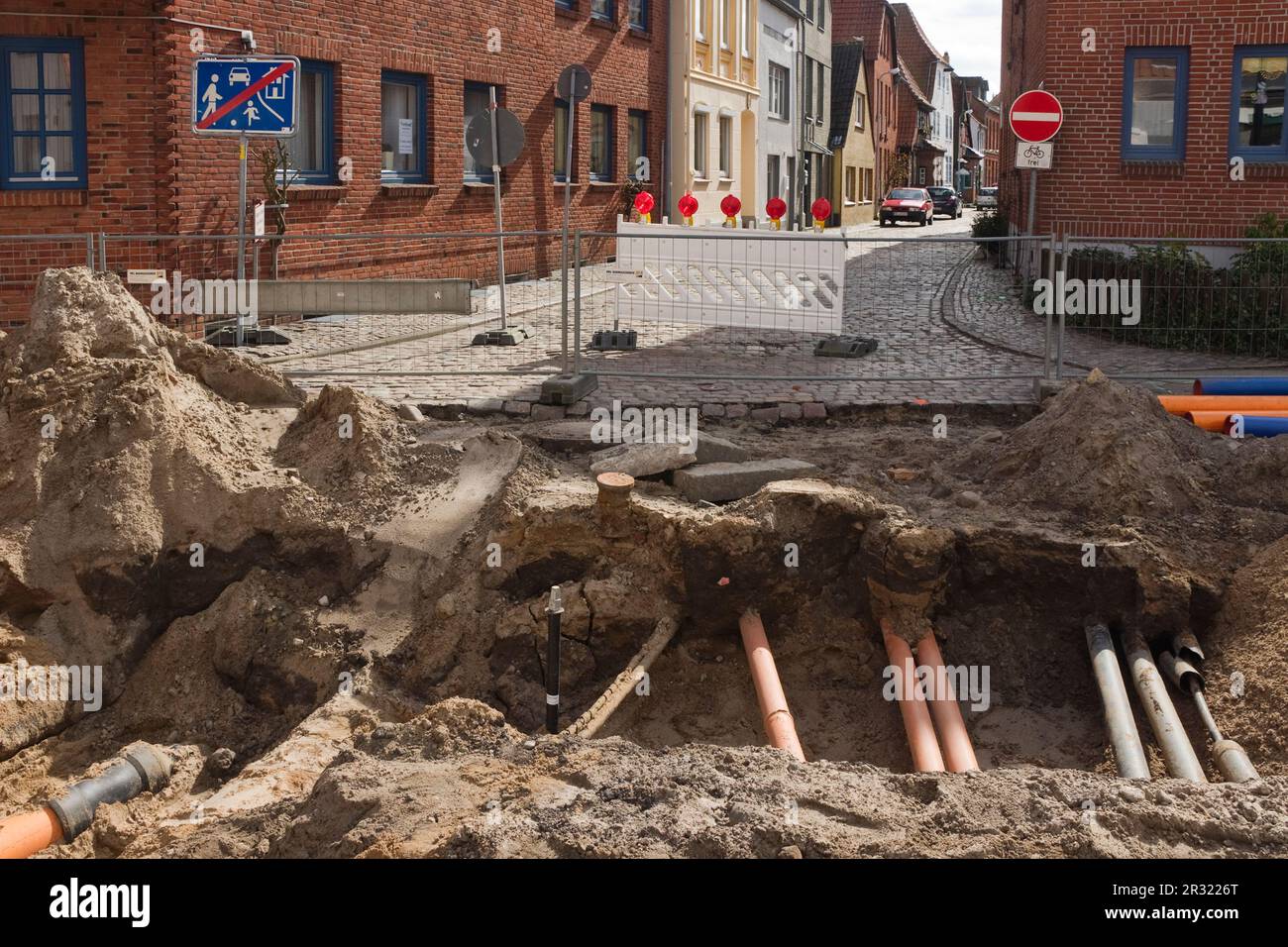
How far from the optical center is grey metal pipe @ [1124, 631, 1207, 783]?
5.84 meters

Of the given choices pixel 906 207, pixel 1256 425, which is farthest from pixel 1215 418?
pixel 906 207

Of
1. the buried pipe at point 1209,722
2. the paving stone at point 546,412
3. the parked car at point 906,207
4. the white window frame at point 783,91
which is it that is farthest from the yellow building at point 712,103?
the buried pipe at point 1209,722

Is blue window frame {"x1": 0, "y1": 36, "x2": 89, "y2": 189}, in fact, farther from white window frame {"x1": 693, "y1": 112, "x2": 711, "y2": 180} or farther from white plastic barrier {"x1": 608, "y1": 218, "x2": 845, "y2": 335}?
white window frame {"x1": 693, "y1": 112, "x2": 711, "y2": 180}

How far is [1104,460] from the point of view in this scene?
806 centimetres

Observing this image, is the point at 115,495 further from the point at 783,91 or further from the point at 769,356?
the point at 783,91

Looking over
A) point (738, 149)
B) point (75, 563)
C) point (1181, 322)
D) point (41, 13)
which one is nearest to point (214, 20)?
point (41, 13)

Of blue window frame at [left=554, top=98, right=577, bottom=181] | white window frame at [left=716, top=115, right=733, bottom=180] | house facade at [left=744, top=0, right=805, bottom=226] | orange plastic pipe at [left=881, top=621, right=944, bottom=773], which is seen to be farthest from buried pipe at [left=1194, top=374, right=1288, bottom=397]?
house facade at [left=744, top=0, right=805, bottom=226]

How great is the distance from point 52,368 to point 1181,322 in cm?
958

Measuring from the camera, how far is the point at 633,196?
93.5 feet

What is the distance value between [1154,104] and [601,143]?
11926mm

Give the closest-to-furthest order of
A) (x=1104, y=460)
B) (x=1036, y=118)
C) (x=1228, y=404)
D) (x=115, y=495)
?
1. (x=115, y=495)
2. (x=1104, y=460)
3. (x=1228, y=404)
4. (x=1036, y=118)
